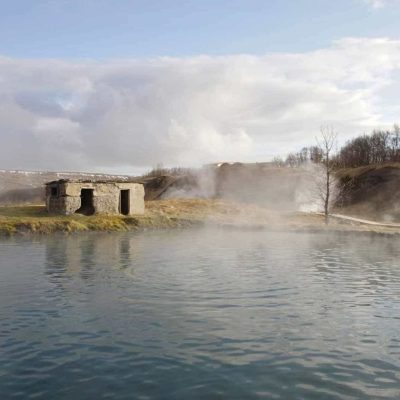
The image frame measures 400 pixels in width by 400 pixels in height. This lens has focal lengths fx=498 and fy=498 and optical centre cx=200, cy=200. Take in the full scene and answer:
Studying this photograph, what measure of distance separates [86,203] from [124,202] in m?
3.82

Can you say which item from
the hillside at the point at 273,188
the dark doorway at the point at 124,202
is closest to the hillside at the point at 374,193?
the hillside at the point at 273,188

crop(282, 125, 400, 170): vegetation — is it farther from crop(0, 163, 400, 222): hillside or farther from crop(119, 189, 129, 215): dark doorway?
crop(119, 189, 129, 215): dark doorway

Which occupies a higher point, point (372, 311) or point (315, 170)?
point (315, 170)

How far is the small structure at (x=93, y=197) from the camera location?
47000mm

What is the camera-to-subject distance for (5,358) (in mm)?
10852

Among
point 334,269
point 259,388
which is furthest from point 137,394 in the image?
point 334,269

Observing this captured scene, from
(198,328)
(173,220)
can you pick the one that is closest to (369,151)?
(173,220)

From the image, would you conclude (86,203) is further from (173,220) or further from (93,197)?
(173,220)

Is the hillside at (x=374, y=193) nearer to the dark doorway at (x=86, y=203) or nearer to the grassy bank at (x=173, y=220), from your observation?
the grassy bank at (x=173, y=220)

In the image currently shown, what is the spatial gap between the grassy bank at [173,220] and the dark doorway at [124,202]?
216 centimetres

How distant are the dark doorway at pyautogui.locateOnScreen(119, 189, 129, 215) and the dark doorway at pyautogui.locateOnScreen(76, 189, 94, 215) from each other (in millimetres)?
3102

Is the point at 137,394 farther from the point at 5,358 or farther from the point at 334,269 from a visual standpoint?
the point at 334,269

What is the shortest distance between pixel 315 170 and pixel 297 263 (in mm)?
51227

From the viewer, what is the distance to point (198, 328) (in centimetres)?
1317
